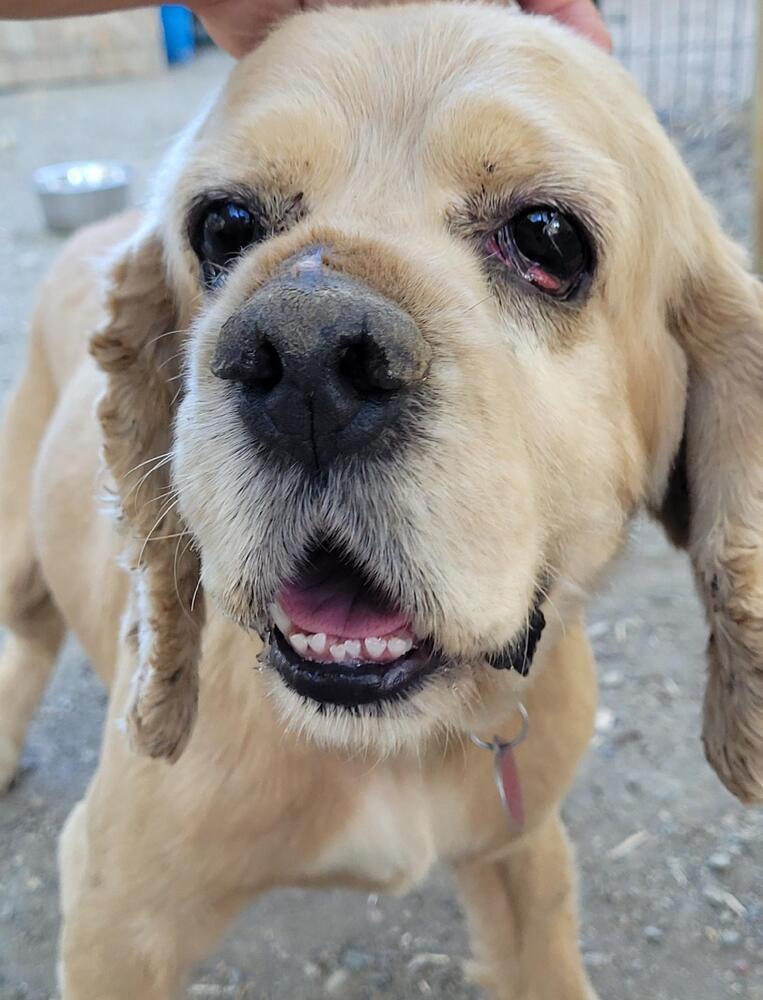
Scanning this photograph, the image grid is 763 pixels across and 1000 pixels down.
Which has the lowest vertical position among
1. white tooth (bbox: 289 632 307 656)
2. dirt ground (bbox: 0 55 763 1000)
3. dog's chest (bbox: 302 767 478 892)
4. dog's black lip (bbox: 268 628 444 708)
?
dirt ground (bbox: 0 55 763 1000)

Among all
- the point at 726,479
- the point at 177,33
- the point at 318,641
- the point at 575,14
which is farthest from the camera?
the point at 177,33

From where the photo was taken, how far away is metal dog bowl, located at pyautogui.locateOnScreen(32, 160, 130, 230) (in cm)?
542

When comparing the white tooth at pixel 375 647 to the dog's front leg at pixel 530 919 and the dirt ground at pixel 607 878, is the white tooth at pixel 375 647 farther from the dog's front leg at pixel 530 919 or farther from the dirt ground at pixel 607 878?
the dog's front leg at pixel 530 919

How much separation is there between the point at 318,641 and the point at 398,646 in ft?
0.30

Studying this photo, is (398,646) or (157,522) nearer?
(398,646)

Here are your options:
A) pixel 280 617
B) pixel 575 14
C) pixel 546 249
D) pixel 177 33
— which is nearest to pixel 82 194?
pixel 575 14

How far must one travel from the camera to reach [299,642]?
120 cm

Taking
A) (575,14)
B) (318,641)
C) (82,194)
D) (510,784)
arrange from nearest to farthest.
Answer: (318,641)
(510,784)
(575,14)
(82,194)

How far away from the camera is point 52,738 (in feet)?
8.85

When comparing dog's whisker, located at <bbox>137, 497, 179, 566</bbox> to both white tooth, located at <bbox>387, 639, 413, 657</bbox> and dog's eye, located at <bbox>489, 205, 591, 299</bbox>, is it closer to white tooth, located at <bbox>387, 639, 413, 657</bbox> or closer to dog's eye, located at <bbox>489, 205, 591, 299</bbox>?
white tooth, located at <bbox>387, 639, 413, 657</bbox>

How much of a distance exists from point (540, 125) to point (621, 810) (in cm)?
165

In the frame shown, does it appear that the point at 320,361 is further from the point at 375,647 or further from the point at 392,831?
the point at 392,831

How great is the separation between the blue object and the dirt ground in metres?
9.02

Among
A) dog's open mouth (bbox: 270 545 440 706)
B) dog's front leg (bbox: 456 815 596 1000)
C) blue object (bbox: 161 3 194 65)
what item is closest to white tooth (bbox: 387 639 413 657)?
dog's open mouth (bbox: 270 545 440 706)
